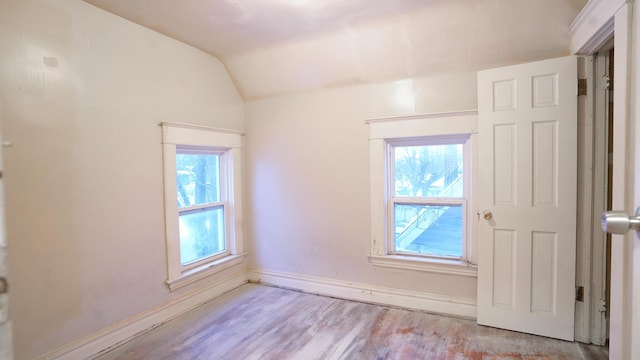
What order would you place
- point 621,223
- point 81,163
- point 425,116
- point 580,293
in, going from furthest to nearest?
1. point 425,116
2. point 580,293
3. point 81,163
4. point 621,223

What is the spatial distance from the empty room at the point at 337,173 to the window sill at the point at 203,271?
23 millimetres

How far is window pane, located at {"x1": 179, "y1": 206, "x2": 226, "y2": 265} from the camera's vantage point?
120 inches

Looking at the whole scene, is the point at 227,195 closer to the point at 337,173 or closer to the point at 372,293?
the point at 337,173

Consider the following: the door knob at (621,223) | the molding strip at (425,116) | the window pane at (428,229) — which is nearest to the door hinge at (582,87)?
the molding strip at (425,116)

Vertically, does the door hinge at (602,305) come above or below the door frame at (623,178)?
below

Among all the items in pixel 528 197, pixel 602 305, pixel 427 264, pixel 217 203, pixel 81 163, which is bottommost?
pixel 602 305

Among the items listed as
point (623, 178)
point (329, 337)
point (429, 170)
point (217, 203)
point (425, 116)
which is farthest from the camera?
point (217, 203)

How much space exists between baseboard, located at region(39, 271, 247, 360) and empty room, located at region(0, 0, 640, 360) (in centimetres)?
1

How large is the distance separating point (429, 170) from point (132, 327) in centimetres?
282

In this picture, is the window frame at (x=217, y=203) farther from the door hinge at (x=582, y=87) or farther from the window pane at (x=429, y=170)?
the door hinge at (x=582, y=87)

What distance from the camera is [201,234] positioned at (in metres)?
3.26

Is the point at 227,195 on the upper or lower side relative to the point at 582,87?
lower

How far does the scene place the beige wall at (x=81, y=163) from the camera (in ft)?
6.23

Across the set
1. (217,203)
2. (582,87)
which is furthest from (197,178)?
(582,87)
